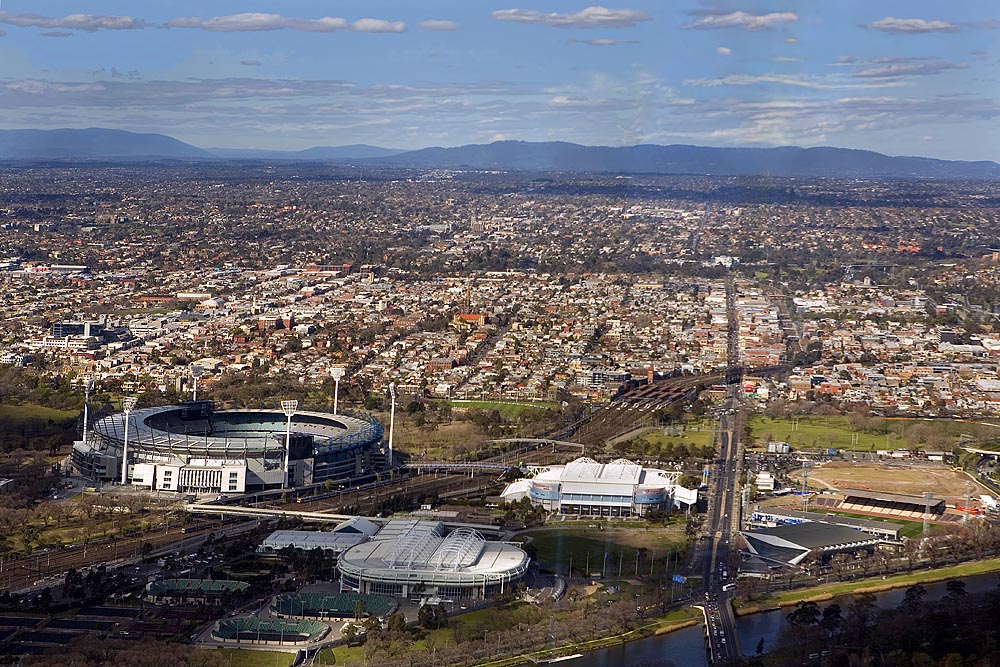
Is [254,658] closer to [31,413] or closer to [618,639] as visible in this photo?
[618,639]

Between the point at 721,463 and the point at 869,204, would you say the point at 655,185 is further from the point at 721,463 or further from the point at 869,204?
the point at 721,463

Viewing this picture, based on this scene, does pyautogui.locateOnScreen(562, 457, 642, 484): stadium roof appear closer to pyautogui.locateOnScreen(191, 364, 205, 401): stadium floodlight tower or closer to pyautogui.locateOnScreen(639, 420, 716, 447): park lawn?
pyautogui.locateOnScreen(639, 420, 716, 447): park lawn

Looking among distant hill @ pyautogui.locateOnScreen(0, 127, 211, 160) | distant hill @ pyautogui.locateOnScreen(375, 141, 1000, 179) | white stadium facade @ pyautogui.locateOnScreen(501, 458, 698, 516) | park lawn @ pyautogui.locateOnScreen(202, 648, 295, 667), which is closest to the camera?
park lawn @ pyautogui.locateOnScreen(202, 648, 295, 667)

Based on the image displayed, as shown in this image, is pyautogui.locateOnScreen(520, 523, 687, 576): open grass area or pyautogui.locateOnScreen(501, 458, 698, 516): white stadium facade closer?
pyautogui.locateOnScreen(520, 523, 687, 576): open grass area

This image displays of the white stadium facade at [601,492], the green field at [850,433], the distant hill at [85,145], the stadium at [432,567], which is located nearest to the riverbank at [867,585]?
the stadium at [432,567]

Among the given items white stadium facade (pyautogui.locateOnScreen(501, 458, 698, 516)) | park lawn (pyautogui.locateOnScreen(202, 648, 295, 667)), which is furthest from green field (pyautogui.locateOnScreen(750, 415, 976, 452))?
park lawn (pyautogui.locateOnScreen(202, 648, 295, 667))

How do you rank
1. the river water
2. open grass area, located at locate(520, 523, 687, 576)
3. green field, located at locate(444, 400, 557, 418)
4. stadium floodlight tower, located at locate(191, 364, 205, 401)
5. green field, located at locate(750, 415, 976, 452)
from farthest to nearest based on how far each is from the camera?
1. green field, located at locate(444, 400, 557, 418)
2. stadium floodlight tower, located at locate(191, 364, 205, 401)
3. green field, located at locate(750, 415, 976, 452)
4. open grass area, located at locate(520, 523, 687, 576)
5. the river water

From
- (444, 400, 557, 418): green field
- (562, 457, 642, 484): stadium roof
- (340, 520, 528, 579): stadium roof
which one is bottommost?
(444, 400, 557, 418): green field
